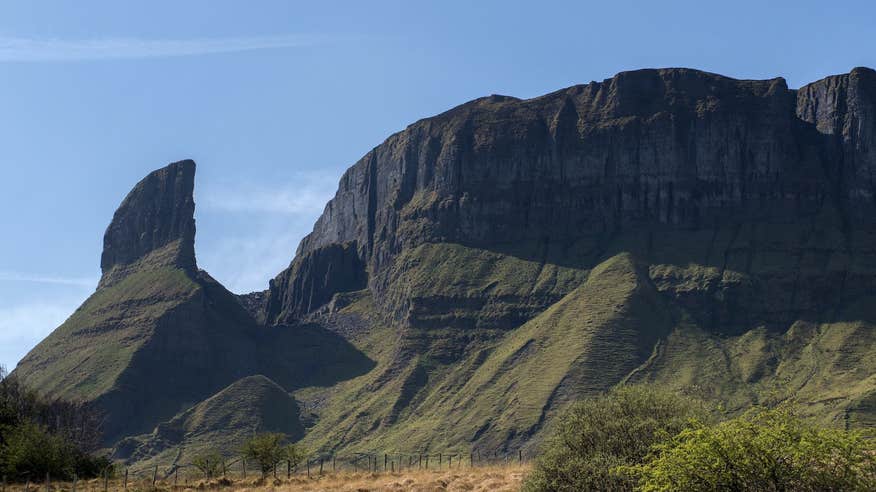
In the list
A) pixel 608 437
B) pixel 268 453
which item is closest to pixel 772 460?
pixel 608 437

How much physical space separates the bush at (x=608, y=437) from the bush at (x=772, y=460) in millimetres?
9806

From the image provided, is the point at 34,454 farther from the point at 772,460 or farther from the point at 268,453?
the point at 772,460

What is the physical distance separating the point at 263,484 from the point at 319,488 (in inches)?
246

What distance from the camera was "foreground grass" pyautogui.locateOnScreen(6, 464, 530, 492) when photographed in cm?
8006

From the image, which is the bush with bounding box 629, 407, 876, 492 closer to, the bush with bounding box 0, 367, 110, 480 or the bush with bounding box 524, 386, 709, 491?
the bush with bounding box 524, 386, 709, 491

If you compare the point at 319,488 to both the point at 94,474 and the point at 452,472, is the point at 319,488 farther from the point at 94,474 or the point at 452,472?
the point at 94,474

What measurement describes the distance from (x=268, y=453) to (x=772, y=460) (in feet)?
194

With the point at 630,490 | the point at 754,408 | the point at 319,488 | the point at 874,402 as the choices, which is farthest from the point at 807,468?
the point at 874,402

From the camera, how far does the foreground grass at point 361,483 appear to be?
263ft

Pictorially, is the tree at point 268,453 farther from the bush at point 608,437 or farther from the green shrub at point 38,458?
the bush at point 608,437

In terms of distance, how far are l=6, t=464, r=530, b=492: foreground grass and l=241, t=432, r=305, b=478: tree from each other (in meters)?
9.40

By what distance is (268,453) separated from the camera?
101562mm

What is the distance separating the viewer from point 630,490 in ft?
199

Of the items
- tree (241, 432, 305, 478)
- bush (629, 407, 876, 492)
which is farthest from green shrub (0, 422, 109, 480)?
bush (629, 407, 876, 492)
